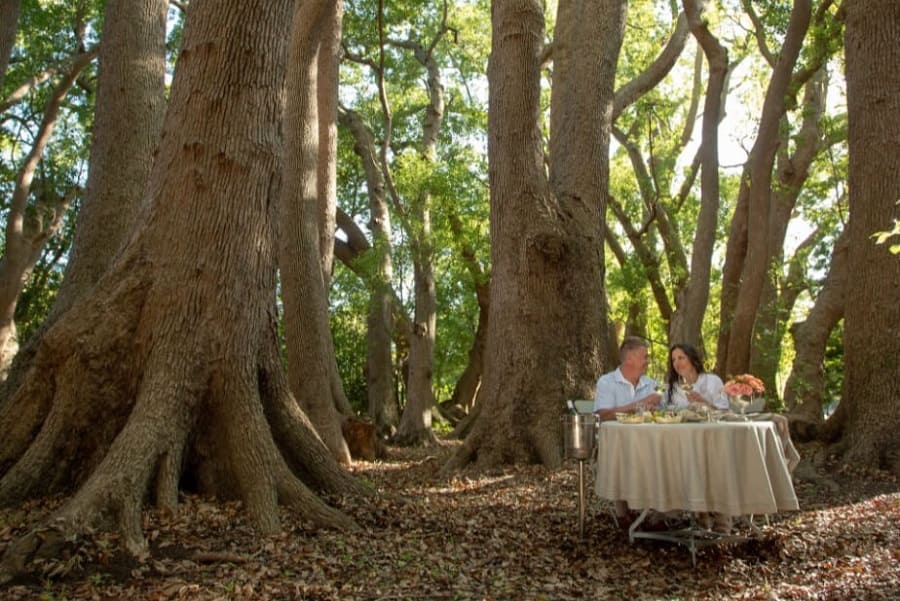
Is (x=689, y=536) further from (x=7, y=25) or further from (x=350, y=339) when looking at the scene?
(x=350, y=339)

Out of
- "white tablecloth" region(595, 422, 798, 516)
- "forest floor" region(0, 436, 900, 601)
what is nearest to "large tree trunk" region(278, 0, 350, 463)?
"forest floor" region(0, 436, 900, 601)

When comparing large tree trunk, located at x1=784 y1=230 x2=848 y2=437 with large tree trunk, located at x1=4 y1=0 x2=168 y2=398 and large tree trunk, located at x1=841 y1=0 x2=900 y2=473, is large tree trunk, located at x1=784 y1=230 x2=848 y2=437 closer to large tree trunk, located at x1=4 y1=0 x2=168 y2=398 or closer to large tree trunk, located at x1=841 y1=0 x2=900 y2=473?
large tree trunk, located at x1=841 y1=0 x2=900 y2=473

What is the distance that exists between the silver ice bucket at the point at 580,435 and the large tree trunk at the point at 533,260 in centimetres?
310

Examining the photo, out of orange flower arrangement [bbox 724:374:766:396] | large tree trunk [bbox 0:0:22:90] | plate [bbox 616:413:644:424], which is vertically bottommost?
plate [bbox 616:413:644:424]

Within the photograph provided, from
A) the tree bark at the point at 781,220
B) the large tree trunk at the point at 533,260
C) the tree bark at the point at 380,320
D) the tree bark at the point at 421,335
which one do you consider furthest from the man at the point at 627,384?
the tree bark at the point at 380,320

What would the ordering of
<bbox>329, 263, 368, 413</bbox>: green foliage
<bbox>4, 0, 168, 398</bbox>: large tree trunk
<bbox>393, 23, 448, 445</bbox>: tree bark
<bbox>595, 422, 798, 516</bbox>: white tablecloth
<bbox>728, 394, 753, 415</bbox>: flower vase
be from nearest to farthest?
<bbox>595, 422, 798, 516</bbox>: white tablecloth, <bbox>728, 394, 753, 415</bbox>: flower vase, <bbox>4, 0, 168, 398</bbox>: large tree trunk, <bbox>393, 23, 448, 445</bbox>: tree bark, <bbox>329, 263, 368, 413</bbox>: green foliage

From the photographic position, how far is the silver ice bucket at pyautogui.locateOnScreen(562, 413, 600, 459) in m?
6.46

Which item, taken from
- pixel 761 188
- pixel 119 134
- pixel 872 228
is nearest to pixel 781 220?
pixel 761 188

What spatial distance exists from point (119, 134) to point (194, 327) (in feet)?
11.9

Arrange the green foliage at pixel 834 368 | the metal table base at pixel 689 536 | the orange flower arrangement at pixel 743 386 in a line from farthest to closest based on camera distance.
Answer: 1. the green foliage at pixel 834 368
2. the orange flower arrangement at pixel 743 386
3. the metal table base at pixel 689 536

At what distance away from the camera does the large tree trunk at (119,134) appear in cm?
853

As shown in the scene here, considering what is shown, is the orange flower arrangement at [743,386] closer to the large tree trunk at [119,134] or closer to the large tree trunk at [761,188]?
the large tree trunk at [119,134]

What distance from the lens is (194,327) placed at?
6195mm

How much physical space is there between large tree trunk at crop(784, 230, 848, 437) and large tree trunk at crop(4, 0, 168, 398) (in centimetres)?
945
